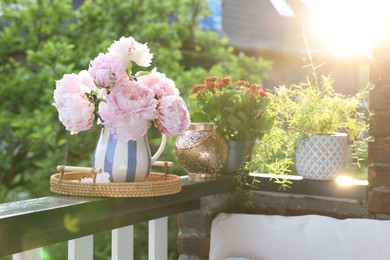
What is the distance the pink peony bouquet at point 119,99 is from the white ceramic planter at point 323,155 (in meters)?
0.55

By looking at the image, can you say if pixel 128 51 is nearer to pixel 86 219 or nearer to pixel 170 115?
pixel 170 115

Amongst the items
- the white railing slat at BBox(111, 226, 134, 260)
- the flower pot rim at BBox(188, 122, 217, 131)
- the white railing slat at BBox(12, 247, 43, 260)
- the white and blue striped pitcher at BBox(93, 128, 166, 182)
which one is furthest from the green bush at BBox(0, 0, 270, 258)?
the white railing slat at BBox(12, 247, 43, 260)

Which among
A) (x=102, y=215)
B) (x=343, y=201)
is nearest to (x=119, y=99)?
(x=102, y=215)

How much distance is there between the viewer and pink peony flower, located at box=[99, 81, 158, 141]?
159 centimetres

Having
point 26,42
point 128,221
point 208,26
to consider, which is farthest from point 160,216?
point 208,26

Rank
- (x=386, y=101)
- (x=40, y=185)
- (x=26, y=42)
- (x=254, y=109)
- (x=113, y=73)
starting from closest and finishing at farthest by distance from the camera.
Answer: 1. (x=113, y=73)
2. (x=386, y=101)
3. (x=254, y=109)
4. (x=40, y=185)
5. (x=26, y=42)

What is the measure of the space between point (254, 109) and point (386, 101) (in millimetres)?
434

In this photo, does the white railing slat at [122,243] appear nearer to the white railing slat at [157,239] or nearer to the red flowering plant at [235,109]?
the white railing slat at [157,239]

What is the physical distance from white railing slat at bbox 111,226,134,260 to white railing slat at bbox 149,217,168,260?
0.48 feet

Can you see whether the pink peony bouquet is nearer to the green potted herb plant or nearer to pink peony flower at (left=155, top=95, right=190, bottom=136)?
pink peony flower at (left=155, top=95, right=190, bottom=136)

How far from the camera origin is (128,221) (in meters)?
1.79

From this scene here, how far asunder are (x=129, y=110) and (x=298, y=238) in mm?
705

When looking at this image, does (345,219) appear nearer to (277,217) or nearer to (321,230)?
(321,230)

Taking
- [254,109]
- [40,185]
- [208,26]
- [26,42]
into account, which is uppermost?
[208,26]
